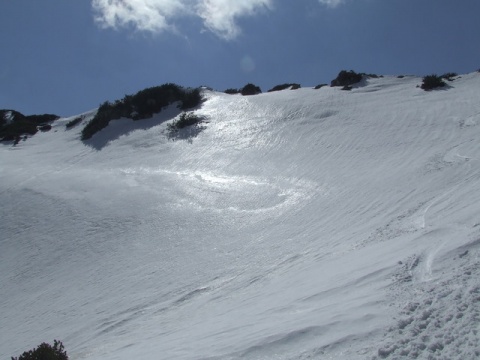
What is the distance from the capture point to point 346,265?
6512mm

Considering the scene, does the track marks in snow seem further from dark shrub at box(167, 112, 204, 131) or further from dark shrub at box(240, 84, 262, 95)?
dark shrub at box(240, 84, 262, 95)

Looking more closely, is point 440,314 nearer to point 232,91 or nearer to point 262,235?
point 262,235

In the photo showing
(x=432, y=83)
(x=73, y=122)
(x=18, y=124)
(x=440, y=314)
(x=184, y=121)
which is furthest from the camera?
(x=18, y=124)

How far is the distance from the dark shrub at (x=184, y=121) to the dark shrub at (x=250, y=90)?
21.9 ft

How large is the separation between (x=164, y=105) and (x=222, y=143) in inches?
290

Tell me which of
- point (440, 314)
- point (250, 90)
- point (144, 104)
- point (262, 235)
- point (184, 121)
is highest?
point (250, 90)

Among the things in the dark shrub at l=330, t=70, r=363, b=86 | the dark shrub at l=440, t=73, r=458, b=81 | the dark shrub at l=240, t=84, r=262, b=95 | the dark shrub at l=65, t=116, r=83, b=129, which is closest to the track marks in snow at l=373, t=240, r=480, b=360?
the dark shrub at l=440, t=73, r=458, b=81

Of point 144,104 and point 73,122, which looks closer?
point 144,104

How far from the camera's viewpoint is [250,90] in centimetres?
2609

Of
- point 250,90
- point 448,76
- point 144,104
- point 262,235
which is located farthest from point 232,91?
point 262,235

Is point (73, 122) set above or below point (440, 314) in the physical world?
above

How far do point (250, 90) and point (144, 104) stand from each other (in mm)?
6289

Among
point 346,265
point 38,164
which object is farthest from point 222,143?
point 346,265

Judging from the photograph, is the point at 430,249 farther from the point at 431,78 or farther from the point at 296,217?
the point at 431,78
